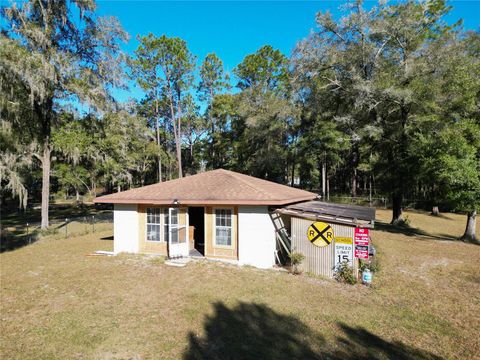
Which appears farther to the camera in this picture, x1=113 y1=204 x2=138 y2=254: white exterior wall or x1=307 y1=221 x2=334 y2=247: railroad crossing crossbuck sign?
x1=113 y1=204 x2=138 y2=254: white exterior wall

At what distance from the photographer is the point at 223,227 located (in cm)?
1052

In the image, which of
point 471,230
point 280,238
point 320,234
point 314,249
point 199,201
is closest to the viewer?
point 320,234

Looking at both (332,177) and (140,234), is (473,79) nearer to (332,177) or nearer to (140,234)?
(140,234)

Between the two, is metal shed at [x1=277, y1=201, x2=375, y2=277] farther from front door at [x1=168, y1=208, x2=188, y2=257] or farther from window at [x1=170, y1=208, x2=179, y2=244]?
window at [x1=170, y1=208, x2=179, y2=244]

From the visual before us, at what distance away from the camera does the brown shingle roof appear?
9.84 metres

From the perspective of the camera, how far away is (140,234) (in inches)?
462

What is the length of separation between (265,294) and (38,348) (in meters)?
4.94

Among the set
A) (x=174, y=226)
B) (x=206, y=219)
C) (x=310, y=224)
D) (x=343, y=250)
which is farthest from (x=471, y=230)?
(x=174, y=226)

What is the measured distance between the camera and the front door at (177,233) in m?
10.6

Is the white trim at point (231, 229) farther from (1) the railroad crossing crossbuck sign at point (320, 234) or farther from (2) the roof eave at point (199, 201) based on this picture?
(1) the railroad crossing crossbuck sign at point (320, 234)

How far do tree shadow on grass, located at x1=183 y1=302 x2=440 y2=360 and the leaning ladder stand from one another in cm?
384

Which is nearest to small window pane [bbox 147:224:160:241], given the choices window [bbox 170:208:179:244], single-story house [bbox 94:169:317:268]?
single-story house [bbox 94:169:317:268]

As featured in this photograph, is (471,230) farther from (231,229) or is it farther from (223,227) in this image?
(223,227)

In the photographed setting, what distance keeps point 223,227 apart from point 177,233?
5.88ft
